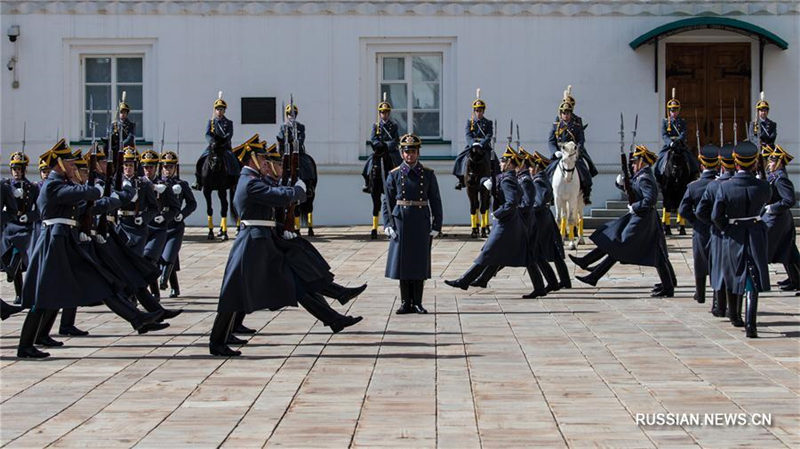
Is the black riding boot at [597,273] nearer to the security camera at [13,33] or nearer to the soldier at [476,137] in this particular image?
the soldier at [476,137]

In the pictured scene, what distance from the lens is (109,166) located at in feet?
41.2

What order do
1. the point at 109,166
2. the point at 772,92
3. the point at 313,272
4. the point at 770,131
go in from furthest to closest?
the point at 772,92, the point at 770,131, the point at 109,166, the point at 313,272

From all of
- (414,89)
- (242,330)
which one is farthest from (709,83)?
(242,330)

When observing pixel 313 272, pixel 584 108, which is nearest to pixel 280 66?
pixel 584 108

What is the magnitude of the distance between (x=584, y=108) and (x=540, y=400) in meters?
18.3

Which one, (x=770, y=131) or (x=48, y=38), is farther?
(x=48, y=38)

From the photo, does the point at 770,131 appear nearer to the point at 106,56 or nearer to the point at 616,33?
the point at 616,33

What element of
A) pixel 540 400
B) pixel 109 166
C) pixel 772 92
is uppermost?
pixel 772 92

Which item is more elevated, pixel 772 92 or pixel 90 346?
pixel 772 92

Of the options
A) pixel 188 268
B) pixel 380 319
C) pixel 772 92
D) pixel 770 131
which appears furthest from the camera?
pixel 772 92

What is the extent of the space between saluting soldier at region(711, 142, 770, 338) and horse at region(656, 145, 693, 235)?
10973 mm

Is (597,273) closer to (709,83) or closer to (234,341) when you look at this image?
(234,341)

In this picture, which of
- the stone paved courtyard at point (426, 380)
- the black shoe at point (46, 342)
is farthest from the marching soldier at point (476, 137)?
the black shoe at point (46, 342)

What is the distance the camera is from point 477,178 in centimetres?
2345
